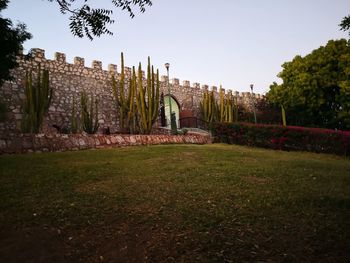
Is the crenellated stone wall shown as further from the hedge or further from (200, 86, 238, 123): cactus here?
the hedge

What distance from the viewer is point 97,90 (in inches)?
754

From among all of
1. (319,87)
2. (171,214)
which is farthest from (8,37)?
(319,87)

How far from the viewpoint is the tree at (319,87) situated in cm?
2034

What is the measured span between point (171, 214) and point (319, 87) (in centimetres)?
2081

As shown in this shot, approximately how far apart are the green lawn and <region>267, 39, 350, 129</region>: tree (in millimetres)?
16111

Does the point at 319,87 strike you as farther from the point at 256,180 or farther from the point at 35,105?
the point at 35,105

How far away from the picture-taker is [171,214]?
13.3 feet

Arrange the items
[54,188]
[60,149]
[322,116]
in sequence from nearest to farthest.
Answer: [54,188]
[60,149]
[322,116]

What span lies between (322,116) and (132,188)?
2105 centimetres

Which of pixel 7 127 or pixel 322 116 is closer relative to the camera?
pixel 7 127

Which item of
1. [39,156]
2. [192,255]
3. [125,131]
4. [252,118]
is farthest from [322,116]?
[192,255]

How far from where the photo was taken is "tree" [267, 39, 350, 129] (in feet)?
66.7

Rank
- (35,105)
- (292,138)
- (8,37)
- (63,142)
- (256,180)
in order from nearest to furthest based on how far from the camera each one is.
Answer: (8,37) → (256,180) → (63,142) → (35,105) → (292,138)

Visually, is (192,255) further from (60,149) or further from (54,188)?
(60,149)
